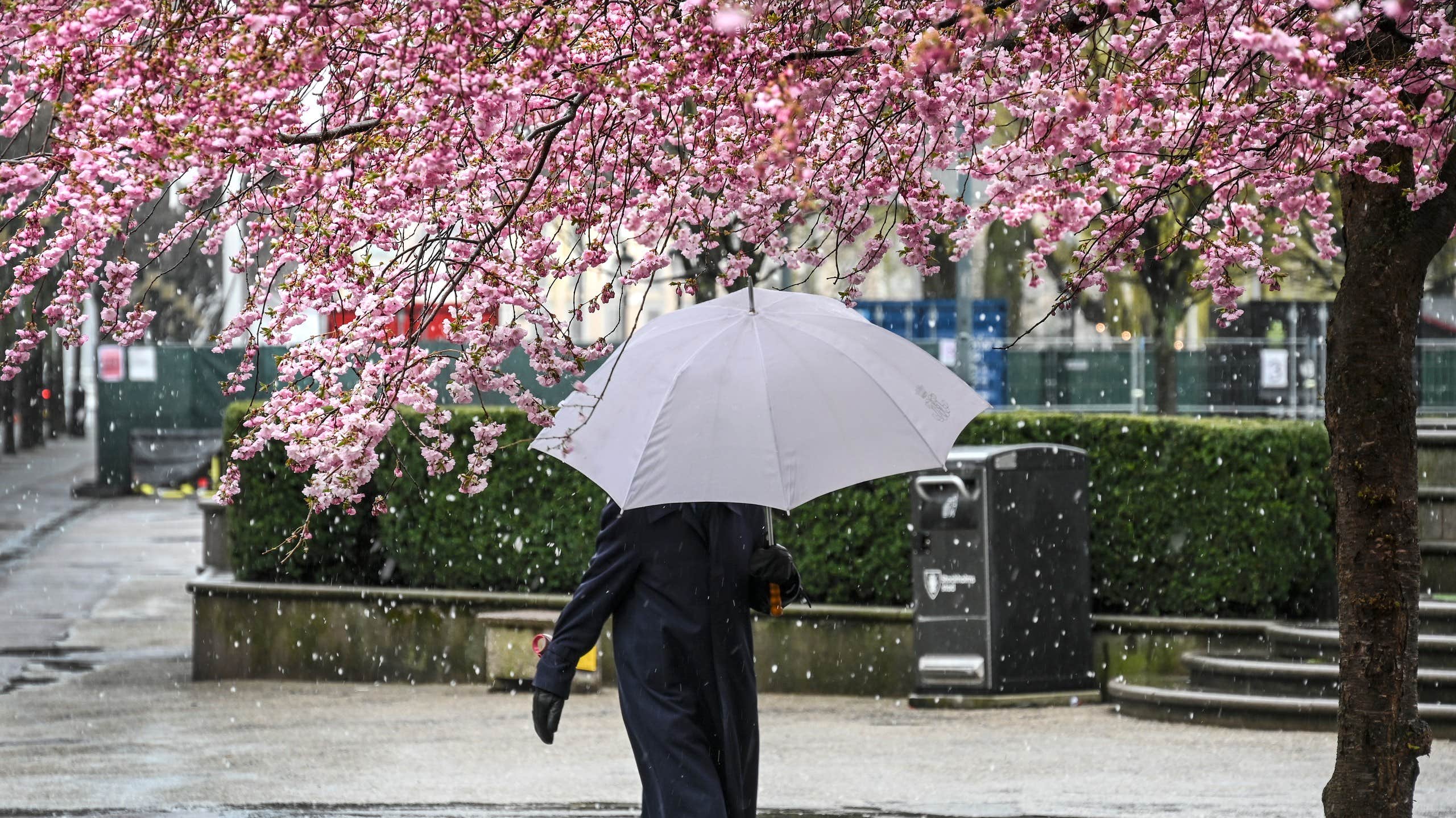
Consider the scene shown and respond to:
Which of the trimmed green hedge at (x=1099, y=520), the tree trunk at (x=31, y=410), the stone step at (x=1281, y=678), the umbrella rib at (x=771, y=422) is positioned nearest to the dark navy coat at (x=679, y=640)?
the umbrella rib at (x=771, y=422)

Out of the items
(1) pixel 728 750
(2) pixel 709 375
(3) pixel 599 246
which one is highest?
(3) pixel 599 246

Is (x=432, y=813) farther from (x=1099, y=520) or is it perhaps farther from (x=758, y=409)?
(x=1099, y=520)

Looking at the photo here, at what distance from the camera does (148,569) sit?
2122 centimetres

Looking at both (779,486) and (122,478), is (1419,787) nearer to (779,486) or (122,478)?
(779,486)

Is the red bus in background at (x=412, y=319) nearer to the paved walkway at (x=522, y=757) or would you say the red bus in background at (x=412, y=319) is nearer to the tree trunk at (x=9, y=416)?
the paved walkway at (x=522, y=757)

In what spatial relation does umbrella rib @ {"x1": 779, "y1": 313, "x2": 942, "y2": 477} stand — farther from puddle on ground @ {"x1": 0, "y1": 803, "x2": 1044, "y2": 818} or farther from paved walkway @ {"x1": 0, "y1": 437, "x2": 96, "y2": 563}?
paved walkway @ {"x1": 0, "y1": 437, "x2": 96, "y2": 563}

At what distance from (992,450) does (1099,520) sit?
1.06 m

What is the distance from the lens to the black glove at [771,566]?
520 cm

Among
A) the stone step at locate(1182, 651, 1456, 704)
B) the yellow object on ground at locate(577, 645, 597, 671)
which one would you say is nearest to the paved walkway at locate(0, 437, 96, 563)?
the yellow object on ground at locate(577, 645, 597, 671)

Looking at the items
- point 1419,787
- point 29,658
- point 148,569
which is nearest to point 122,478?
point 148,569

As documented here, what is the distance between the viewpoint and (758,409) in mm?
5145

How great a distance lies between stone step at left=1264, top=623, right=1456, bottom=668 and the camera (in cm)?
979

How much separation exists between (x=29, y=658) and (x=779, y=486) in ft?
33.9

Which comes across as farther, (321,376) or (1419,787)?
(1419,787)
